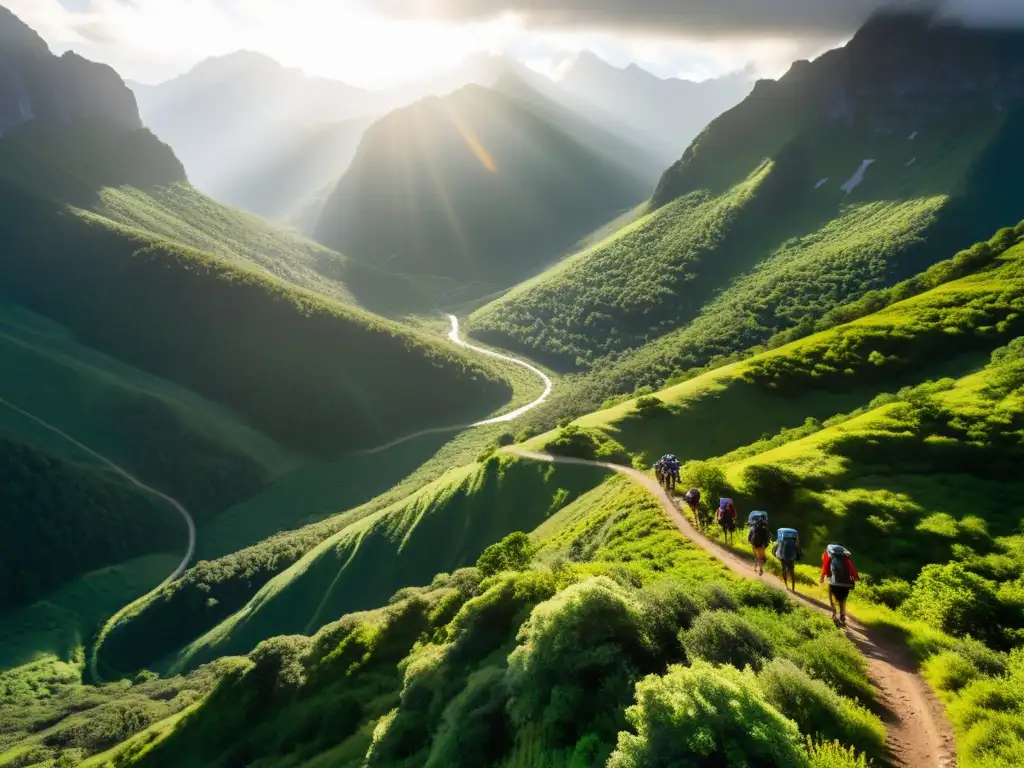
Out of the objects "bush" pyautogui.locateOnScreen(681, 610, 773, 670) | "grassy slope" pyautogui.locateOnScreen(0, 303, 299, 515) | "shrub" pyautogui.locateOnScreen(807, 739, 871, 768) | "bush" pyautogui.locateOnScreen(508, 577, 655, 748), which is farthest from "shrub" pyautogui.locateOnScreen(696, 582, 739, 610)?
"grassy slope" pyautogui.locateOnScreen(0, 303, 299, 515)

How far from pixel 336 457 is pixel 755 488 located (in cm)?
11361

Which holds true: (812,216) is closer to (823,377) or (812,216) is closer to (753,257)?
(753,257)

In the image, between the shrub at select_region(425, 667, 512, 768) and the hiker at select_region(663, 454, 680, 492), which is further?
the hiker at select_region(663, 454, 680, 492)

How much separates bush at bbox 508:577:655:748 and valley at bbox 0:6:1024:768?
0.26 feet

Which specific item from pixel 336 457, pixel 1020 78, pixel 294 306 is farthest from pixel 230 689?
pixel 1020 78

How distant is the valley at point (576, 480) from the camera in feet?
45.2

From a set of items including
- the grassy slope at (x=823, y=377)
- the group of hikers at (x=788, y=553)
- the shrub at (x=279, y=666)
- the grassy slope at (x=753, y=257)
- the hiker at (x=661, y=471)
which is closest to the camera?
the group of hikers at (x=788, y=553)

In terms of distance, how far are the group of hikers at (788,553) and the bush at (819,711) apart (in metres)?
4.90

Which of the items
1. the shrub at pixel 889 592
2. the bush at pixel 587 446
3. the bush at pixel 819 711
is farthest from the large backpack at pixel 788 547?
the bush at pixel 587 446

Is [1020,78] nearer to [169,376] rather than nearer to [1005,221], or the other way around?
[1005,221]

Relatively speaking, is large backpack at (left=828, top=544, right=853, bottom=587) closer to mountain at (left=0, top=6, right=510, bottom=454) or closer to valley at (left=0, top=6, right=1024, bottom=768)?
valley at (left=0, top=6, right=1024, bottom=768)

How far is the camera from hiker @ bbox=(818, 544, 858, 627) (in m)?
16.1

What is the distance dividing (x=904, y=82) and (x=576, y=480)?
633ft

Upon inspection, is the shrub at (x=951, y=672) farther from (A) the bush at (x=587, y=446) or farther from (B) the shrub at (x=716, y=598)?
(A) the bush at (x=587, y=446)
